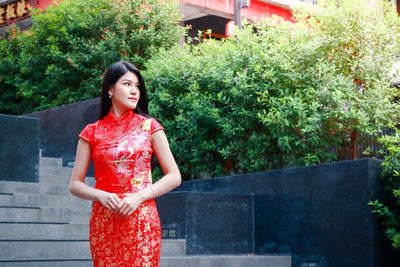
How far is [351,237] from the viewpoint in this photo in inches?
236

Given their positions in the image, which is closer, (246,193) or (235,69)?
(246,193)

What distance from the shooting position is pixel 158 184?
2.65m

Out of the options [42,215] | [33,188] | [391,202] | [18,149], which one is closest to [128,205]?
[391,202]

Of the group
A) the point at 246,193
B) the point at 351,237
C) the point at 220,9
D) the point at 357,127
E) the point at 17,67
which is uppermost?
the point at 220,9

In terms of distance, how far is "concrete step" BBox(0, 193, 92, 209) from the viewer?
6583 millimetres

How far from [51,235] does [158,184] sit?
3.94 metres

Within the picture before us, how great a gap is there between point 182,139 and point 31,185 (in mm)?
2401

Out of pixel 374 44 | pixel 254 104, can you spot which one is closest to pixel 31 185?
pixel 254 104

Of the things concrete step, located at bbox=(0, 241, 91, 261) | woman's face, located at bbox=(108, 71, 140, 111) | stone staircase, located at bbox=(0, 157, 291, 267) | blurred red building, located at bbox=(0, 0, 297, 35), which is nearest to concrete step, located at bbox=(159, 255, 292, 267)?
stone staircase, located at bbox=(0, 157, 291, 267)

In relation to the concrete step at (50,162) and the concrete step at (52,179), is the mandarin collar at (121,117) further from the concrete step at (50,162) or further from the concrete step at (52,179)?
the concrete step at (50,162)

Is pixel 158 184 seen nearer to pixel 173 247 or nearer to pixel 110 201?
pixel 110 201

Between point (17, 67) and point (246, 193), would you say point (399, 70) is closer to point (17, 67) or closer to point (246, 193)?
point (246, 193)

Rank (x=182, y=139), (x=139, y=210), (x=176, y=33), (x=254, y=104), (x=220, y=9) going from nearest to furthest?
(x=139, y=210)
(x=254, y=104)
(x=182, y=139)
(x=176, y=33)
(x=220, y=9)

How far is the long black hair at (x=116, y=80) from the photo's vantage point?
110 inches
